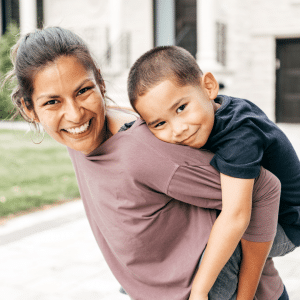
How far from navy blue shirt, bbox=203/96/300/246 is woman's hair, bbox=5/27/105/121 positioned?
504mm

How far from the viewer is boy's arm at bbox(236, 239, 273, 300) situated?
1.42 meters

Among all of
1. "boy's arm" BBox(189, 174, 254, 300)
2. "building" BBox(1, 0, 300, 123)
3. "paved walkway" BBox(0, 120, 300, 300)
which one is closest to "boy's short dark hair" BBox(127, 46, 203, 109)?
"boy's arm" BBox(189, 174, 254, 300)

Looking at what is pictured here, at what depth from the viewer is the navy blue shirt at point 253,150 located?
1302 mm

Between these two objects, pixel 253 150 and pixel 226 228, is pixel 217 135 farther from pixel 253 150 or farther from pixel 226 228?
pixel 226 228

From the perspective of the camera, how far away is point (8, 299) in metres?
3.19

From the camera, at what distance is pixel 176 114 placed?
1.42 meters

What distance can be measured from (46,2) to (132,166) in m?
14.7

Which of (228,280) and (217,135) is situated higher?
(217,135)

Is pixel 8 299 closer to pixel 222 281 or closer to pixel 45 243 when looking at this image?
pixel 45 243

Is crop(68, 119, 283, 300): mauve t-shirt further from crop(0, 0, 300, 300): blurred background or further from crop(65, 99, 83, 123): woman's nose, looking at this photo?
crop(0, 0, 300, 300): blurred background

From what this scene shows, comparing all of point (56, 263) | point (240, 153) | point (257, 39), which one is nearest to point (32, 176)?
point (56, 263)

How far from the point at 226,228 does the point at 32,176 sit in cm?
593

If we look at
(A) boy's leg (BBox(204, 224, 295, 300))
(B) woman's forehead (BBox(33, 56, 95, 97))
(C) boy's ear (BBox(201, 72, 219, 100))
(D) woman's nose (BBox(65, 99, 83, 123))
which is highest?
(B) woman's forehead (BBox(33, 56, 95, 97))

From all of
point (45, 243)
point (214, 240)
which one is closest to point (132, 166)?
point (214, 240)
